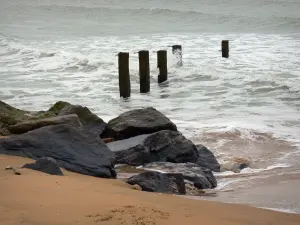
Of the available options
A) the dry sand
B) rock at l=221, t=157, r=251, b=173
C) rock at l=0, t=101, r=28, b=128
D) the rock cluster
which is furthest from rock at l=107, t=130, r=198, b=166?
the dry sand

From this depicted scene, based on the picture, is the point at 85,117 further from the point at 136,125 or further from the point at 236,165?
the point at 236,165

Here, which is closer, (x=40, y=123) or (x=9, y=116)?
(x=40, y=123)

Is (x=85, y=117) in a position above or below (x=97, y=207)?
below

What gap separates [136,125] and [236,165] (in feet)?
5.38

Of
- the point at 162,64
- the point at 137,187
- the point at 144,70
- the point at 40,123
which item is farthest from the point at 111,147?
the point at 162,64

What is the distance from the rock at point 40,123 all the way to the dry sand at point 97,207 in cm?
Answer: 209

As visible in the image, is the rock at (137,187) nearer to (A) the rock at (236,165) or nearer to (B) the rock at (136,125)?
(A) the rock at (236,165)

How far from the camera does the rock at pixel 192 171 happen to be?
621cm

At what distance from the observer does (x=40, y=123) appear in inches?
292

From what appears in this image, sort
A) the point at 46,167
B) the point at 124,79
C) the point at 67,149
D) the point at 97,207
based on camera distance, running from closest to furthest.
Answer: the point at 97,207 → the point at 46,167 → the point at 67,149 → the point at 124,79

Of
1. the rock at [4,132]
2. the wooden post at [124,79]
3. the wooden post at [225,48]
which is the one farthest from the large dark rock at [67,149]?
the wooden post at [225,48]

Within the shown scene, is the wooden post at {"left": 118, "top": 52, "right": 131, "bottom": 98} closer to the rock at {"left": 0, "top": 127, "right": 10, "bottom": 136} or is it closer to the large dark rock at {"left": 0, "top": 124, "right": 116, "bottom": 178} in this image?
the rock at {"left": 0, "top": 127, "right": 10, "bottom": 136}

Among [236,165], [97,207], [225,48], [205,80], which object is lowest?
[236,165]

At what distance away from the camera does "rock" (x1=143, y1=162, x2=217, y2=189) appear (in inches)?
245
